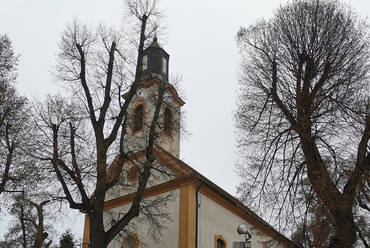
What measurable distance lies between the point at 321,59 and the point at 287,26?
57.3 inches

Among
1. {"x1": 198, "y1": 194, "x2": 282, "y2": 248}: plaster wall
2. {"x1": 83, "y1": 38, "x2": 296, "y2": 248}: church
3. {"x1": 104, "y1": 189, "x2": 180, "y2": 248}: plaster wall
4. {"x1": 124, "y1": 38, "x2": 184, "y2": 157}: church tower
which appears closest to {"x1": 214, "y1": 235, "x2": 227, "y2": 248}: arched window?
{"x1": 83, "y1": 38, "x2": 296, "y2": 248}: church

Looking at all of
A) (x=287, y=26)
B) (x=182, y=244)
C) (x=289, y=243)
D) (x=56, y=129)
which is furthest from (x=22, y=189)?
(x=287, y=26)

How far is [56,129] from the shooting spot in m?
14.3

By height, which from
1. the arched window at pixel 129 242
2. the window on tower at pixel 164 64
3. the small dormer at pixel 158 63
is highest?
the window on tower at pixel 164 64

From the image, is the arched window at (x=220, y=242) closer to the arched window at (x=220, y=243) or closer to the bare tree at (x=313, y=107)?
the arched window at (x=220, y=243)

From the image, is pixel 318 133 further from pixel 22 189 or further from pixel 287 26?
pixel 22 189

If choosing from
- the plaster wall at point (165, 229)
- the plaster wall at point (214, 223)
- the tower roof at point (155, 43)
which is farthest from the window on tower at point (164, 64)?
the plaster wall at point (214, 223)

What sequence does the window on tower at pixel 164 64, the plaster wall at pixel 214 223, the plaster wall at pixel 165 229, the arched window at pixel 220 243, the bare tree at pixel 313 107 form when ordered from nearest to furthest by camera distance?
the bare tree at pixel 313 107 → the plaster wall at pixel 165 229 → the plaster wall at pixel 214 223 → the arched window at pixel 220 243 → the window on tower at pixel 164 64

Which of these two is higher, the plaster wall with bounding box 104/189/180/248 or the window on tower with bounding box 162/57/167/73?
the window on tower with bounding box 162/57/167/73

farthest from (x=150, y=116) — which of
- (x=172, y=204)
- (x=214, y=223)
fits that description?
(x=214, y=223)

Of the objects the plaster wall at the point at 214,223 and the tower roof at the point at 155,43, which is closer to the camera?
the tower roof at the point at 155,43

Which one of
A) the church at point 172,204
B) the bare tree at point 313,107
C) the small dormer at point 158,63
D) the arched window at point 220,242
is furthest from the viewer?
the small dormer at point 158,63

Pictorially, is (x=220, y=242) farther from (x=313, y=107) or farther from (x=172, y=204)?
(x=313, y=107)

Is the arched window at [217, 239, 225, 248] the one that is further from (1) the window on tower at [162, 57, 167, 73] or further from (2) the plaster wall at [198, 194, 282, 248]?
(1) the window on tower at [162, 57, 167, 73]
